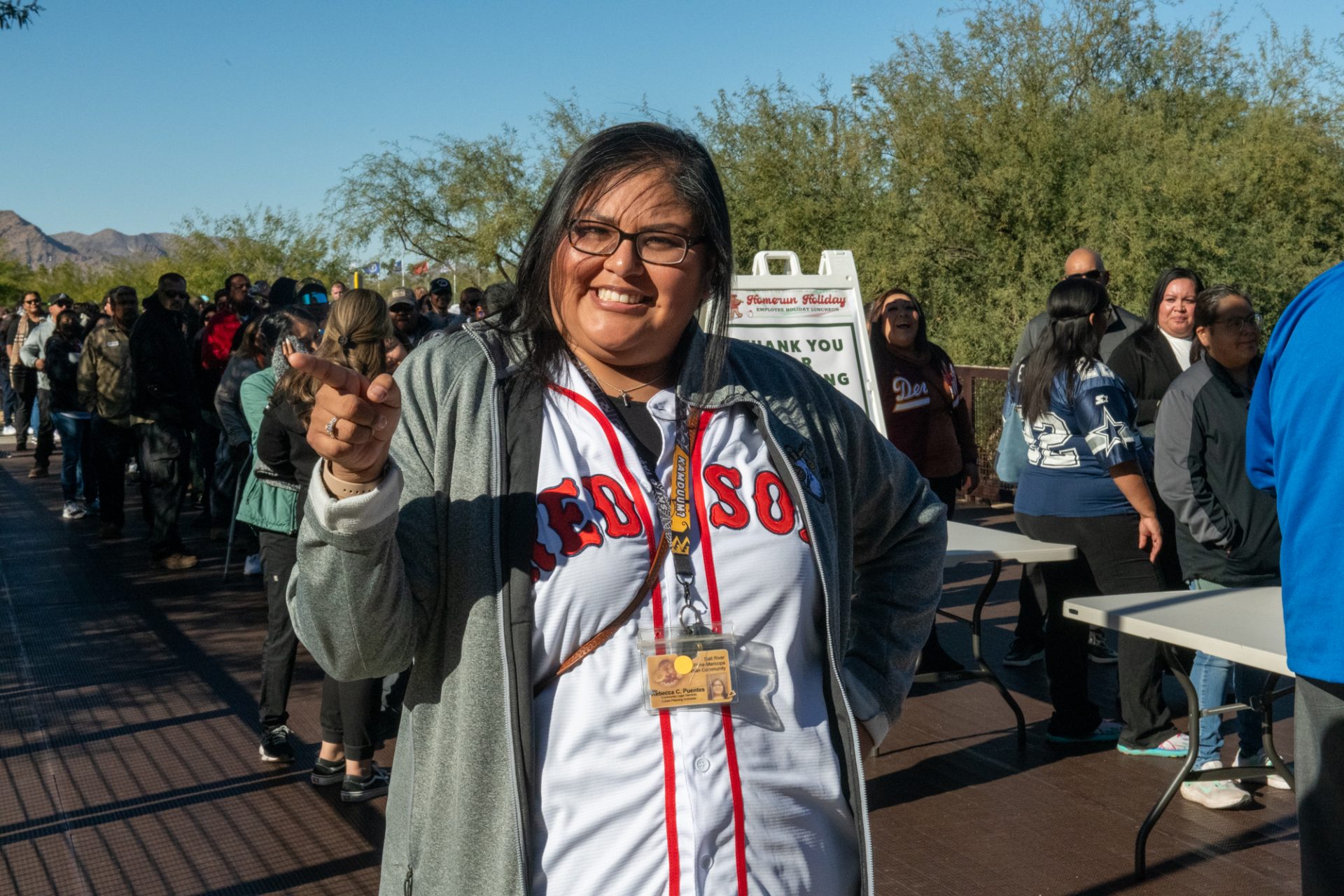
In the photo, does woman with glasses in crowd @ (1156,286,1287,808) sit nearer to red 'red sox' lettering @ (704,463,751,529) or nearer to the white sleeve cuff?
red 'red sox' lettering @ (704,463,751,529)

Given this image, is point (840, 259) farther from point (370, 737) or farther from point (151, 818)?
point (151, 818)

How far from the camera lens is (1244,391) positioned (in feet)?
16.4

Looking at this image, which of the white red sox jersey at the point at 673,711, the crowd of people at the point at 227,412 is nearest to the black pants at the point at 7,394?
the crowd of people at the point at 227,412

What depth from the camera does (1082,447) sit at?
556 centimetres

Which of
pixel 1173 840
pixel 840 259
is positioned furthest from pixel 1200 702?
pixel 840 259

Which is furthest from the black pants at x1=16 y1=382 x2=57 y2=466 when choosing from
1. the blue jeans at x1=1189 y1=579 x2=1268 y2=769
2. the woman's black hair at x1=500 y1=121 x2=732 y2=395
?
the woman's black hair at x1=500 y1=121 x2=732 y2=395

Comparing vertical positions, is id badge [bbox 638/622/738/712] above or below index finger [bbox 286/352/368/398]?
below

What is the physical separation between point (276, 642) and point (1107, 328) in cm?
478

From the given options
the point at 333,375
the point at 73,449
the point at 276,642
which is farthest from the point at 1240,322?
the point at 73,449

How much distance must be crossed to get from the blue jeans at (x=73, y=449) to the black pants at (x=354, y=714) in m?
8.16

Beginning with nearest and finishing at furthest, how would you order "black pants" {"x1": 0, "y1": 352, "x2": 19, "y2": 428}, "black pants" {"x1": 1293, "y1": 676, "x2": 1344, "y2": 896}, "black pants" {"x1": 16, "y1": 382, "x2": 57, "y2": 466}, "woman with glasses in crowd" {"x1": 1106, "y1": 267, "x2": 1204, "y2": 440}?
"black pants" {"x1": 1293, "y1": 676, "x2": 1344, "y2": 896} → "woman with glasses in crowd" {"x1": 1106, "y1": 267, "x2": 1204, "y2": 440} → "black pants" {"x1": 16, "y1": 382, "x2": 57, "y2": 466} → "black pants" {"x1": 0, "y1": 352, "x2": 19, "y2": 428}

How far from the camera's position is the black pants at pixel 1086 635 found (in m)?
5.61

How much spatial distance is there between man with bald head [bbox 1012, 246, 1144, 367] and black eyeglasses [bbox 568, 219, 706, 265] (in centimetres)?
519

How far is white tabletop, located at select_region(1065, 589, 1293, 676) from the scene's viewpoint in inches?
146
